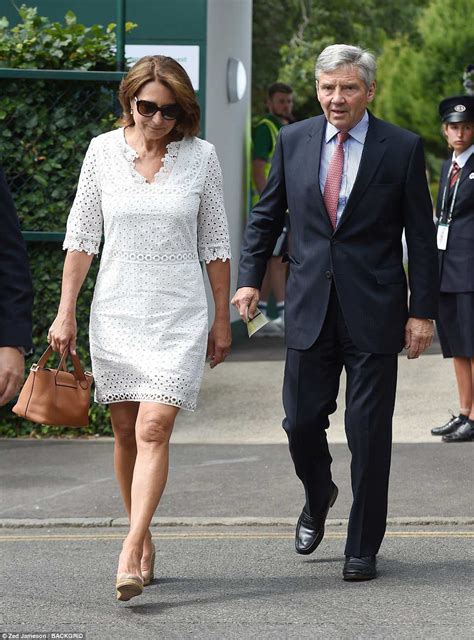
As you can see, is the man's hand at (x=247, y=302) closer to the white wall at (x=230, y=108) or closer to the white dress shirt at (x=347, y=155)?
the white dress shirt at (x=347, y=155)

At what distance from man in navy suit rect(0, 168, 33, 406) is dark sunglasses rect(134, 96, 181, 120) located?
1.52 metres

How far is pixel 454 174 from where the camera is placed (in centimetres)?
921

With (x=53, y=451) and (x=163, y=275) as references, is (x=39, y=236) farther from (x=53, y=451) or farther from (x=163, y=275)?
(x=163, y=275)

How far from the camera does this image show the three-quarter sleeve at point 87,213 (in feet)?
19.7

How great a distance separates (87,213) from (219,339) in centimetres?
70

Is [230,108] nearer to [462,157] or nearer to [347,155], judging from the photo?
[462,157]

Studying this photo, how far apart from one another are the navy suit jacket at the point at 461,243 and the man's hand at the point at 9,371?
5175mm

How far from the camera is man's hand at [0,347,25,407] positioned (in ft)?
14.4

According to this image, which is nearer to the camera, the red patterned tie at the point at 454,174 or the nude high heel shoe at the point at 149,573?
the nude high heel shoe at the point at 149,573

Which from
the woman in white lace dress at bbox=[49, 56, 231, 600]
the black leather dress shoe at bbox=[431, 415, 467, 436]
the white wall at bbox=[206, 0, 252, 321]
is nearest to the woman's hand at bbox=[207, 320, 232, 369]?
the woman in white lace dress at bbox=[49, 56, 231, 600]

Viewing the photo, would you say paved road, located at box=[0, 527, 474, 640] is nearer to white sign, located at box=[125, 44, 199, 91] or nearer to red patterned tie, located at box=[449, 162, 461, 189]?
red patterned tie, located at box=[449, 162, 461, 189]

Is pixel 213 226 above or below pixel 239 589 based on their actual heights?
above

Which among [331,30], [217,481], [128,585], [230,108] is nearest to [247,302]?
[128,585]

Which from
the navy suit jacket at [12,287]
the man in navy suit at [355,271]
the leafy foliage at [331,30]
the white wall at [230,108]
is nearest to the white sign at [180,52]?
the white wall at [230,108]
